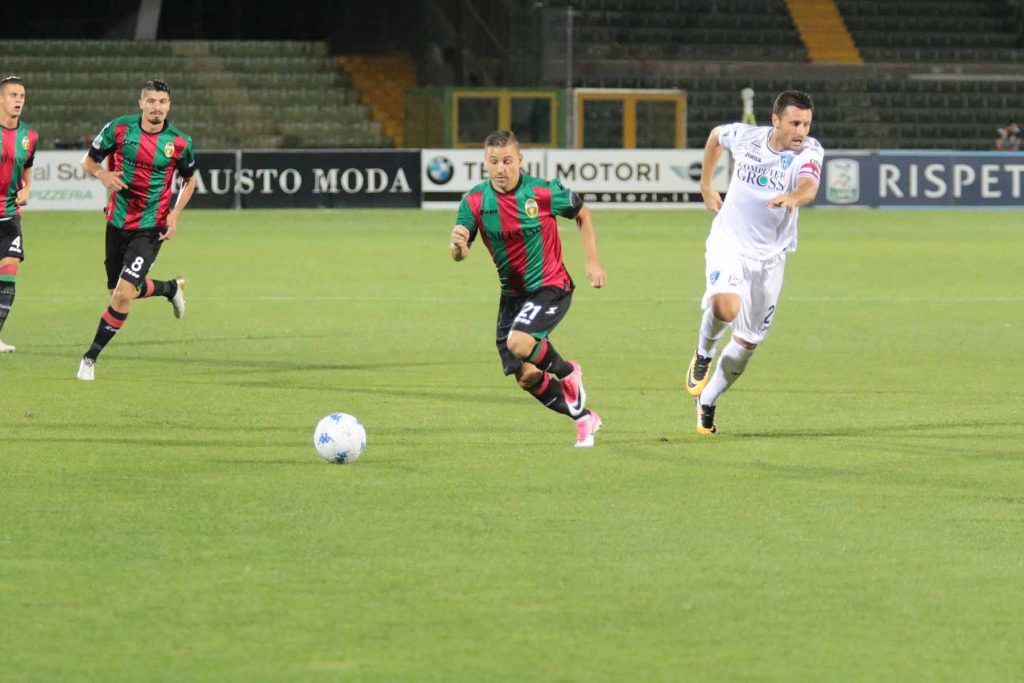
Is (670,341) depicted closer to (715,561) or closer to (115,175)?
(115,175)

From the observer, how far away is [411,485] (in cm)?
778

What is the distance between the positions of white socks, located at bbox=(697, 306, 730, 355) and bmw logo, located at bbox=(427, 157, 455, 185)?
2214 cm

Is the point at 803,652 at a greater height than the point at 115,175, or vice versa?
the point at 115,175

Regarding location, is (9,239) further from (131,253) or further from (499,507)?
(499,507)

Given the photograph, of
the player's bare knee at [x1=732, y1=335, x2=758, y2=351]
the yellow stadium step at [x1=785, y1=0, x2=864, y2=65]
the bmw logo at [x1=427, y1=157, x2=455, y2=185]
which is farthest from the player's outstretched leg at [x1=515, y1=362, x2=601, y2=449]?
the yellow stadium step at [x1=785, y1=0, x2=864, y2=65]

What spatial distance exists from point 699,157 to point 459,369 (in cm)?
2091

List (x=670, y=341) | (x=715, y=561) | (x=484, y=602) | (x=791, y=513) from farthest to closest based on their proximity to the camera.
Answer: (x=670, y=341) → (x=791, y=513) → (x=715, y=561) → (x=484, y=602)

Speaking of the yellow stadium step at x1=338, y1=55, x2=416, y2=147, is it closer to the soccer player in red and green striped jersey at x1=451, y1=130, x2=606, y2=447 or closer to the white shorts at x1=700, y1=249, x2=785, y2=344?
the white shorts at x1=700, y1=249, x2=785, y2=344

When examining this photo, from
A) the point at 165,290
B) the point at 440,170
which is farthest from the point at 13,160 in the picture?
the point at 440,170

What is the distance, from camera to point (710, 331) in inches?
389

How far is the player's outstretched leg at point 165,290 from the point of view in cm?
1278

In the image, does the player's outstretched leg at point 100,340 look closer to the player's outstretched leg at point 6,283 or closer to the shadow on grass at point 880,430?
the player's outstretched leg at point 6,283

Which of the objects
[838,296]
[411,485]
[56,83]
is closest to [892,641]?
[411,485]

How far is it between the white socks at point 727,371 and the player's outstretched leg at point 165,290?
16.0 feet
